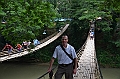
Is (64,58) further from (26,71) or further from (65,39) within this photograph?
(26,71)

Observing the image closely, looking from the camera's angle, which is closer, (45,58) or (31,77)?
(31,77)

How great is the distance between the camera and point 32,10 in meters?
4.16

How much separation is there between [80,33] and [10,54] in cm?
947

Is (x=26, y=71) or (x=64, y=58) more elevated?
(x=64, y=58)

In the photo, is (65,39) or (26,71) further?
(26,71)

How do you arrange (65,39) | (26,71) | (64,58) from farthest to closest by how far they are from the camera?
(26,71)
(64,58)
(65,39)

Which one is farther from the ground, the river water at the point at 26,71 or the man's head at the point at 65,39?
the man's head at the point at 65,39

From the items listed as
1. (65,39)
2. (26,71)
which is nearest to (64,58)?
(65,39)

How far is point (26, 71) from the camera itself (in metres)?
14.1

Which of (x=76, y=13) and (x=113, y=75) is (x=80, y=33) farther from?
(x=113, y=75)

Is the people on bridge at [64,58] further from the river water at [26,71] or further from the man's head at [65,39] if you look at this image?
the river water at [26,71]

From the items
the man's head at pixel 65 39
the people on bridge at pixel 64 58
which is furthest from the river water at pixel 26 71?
the man's head at pixel 65 39

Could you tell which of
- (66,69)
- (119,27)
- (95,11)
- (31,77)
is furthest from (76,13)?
(66,69)

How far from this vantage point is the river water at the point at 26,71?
13.0m
